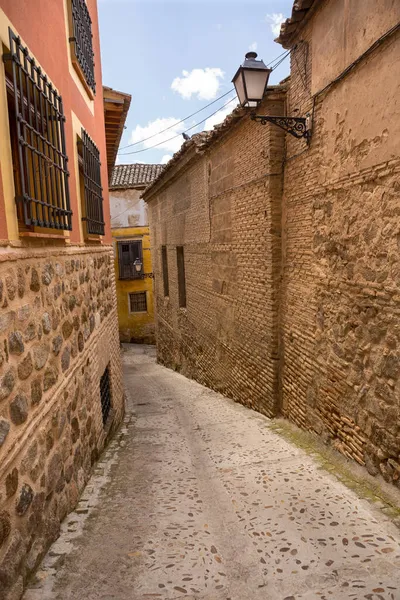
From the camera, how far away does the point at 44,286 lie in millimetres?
2824

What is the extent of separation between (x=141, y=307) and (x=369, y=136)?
17842 millimetres

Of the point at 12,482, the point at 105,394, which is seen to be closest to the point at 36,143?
the point at 12,482

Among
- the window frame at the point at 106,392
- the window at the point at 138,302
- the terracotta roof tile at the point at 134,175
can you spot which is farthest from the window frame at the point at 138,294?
the window frame at the point at 106,392

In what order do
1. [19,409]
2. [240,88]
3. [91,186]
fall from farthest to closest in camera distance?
[91,186], [240,88], [19,409]

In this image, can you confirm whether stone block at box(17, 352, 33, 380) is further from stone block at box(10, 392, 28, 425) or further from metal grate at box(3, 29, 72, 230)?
metal grate at box(3, 29, 72, 230)

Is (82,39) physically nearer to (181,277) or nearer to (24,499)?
(24,499)

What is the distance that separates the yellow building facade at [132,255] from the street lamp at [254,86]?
15662mm

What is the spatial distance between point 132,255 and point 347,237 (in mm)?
17202

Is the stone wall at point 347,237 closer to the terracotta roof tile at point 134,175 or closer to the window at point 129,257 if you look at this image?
the window at point 129,257

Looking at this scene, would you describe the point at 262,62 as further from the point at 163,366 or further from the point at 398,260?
the point at 163,366

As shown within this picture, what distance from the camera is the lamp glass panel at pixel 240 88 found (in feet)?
14.0

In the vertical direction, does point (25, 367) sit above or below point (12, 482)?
above

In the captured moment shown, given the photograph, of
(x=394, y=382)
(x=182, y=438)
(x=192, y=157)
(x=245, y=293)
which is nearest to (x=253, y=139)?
(x=245, y=293)

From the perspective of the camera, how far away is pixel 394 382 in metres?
3.21
